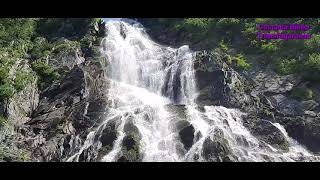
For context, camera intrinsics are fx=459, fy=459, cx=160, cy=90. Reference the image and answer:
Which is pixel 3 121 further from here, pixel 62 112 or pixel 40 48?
pixel 40 48

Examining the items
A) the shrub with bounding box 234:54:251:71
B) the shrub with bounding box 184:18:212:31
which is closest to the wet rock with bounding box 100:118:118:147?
the shrub with bounding box 234:54:251:71

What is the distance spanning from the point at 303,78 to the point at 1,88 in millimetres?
16982

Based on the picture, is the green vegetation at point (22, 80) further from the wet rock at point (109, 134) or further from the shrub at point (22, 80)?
the wet rock at point (109, 134)

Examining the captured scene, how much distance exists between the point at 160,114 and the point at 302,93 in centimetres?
849

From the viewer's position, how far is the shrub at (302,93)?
25.8m

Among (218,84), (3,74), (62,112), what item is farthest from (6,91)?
(218,84)

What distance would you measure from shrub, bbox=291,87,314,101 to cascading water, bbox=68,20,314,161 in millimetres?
3114

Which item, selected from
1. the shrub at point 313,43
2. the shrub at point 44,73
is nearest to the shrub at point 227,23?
the shrub at point 313,43

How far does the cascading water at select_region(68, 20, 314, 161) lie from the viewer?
20.8 m

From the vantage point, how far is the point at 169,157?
20.3m

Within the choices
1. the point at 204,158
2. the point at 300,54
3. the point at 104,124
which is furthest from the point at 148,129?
the point at 300,54

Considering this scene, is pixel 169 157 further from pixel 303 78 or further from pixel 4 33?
pixel 4 33

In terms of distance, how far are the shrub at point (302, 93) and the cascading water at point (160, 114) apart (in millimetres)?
3114

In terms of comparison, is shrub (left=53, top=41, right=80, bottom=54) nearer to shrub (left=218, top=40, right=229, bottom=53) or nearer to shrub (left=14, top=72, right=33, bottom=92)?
shrub (left=14, top=72, right=33, bottom=92)
